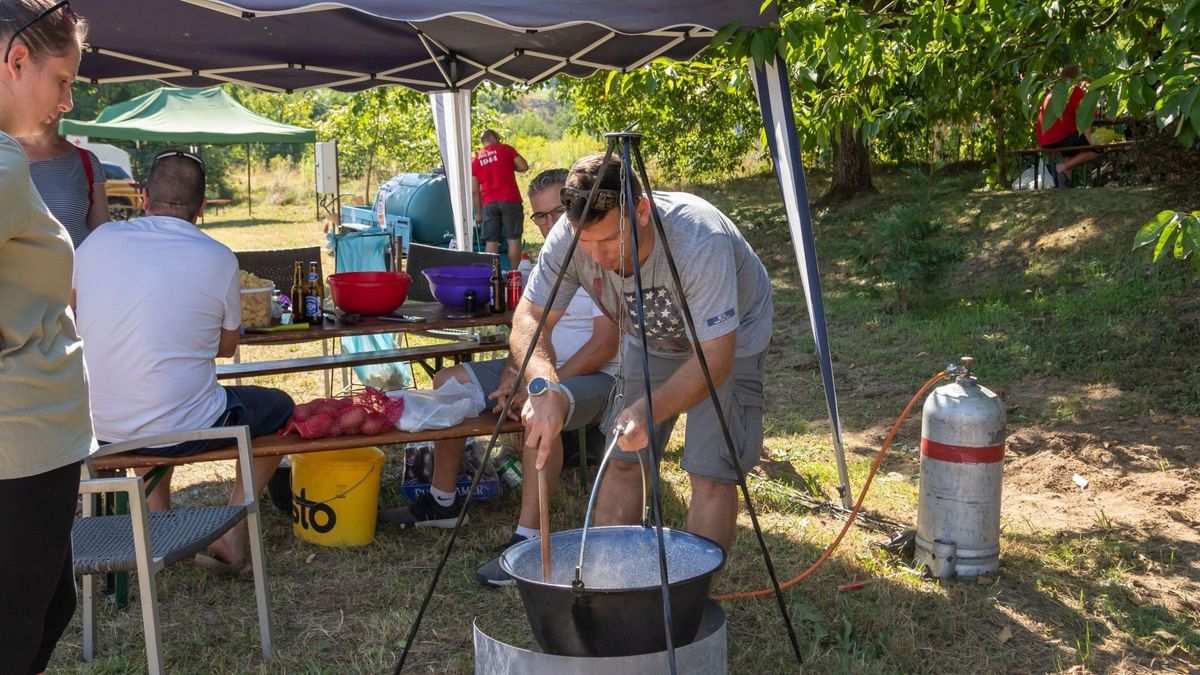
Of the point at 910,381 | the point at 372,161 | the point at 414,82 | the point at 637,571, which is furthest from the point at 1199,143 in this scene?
the point at 372,161

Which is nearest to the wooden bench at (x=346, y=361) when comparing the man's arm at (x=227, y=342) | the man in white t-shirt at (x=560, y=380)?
the man in white t-shirt at (x=560, y=380)

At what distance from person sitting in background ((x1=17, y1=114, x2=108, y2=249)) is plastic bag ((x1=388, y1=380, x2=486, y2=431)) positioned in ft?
5.36

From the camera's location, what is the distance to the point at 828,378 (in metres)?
4.55

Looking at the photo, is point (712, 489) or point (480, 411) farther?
point (480, 411)

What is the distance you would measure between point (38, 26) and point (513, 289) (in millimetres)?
3318

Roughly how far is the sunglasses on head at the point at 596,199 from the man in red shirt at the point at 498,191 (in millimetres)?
9435

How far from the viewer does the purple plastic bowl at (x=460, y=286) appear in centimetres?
511

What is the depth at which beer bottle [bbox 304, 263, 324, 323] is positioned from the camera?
4.81 metres

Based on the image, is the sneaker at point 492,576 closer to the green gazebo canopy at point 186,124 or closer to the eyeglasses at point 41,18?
the eyeglasses at point 41,18

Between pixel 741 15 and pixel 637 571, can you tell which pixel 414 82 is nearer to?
pixel 741 15

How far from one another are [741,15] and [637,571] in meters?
2.57

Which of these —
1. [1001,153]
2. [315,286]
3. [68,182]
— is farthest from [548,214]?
[1001,153]

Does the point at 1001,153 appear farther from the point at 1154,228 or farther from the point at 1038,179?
the point at 1154,228

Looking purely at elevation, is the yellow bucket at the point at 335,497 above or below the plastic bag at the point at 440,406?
below
